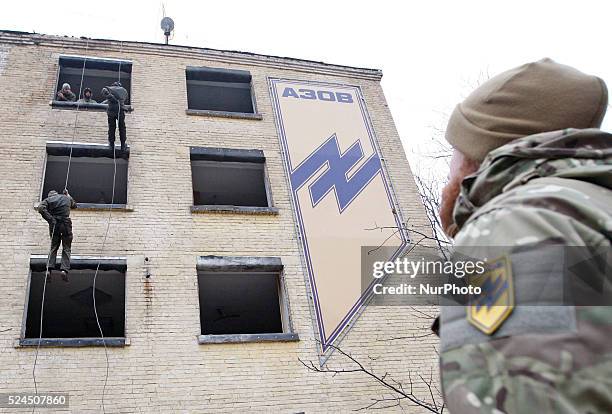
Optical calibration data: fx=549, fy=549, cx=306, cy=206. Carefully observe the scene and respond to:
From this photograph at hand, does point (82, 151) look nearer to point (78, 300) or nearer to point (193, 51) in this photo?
point (78, 300)

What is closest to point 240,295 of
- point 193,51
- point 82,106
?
point 82,106

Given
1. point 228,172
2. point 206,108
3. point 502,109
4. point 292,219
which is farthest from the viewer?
point 206,108

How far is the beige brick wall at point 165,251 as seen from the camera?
881 cm

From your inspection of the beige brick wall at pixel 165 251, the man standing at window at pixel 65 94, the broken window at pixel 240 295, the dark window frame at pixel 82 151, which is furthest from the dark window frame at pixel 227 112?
the broken window at pixel 240 295

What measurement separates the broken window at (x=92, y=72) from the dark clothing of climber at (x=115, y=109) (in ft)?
6.79

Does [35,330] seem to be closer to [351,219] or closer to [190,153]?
[190,153]

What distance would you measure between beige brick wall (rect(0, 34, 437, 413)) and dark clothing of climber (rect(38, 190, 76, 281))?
53 cm

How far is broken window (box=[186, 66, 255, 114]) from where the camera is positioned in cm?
1401

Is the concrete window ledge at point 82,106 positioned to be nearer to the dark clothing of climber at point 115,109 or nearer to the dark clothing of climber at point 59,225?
the dark clothing of climber at point 115,109

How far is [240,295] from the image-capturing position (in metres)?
12.4

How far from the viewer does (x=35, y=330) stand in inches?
462

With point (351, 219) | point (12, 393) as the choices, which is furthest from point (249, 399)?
point (351, 219)

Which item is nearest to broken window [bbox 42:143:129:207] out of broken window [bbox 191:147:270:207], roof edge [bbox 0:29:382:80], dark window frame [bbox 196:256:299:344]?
broken window [bbox 191:147:270:207]

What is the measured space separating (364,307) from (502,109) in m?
9.68
